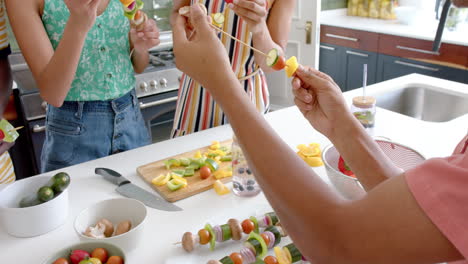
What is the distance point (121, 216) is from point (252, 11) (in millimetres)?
757

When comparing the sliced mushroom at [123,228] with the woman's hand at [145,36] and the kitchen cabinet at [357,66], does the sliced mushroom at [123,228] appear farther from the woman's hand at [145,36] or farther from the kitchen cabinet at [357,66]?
the kitchen cabinet at [357,66]

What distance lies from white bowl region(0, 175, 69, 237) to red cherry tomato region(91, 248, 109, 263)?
217 millimetres

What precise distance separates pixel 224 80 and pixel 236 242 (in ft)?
1.28

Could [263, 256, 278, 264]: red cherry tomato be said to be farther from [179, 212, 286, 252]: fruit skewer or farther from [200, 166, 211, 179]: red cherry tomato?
[200, 166, 211, 179]: red cherry tomato

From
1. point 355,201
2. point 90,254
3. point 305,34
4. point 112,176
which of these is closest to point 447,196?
point 355,201

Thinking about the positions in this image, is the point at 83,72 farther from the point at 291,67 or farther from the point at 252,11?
the point at 291,67

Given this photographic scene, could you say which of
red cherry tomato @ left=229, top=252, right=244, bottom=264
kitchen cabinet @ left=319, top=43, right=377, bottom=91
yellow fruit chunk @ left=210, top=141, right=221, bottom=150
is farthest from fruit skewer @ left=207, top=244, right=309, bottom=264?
kitchen cabinet @ left=319, top=43, right=377, bottom=91

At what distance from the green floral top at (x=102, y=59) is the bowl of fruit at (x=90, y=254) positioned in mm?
748

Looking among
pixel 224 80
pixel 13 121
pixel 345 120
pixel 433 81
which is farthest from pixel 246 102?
pixel 13 121

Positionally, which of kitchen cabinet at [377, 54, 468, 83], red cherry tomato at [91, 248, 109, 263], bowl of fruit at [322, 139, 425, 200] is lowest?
kitchen cabinet at [377, 54, 468, 83]

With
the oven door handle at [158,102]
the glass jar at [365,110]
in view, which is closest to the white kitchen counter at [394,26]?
the oven door handle at [158,102]

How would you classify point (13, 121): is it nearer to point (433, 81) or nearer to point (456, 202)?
point (433, 81)

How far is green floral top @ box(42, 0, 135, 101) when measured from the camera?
1.47 meters

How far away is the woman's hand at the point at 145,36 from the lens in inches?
→ 59.4
